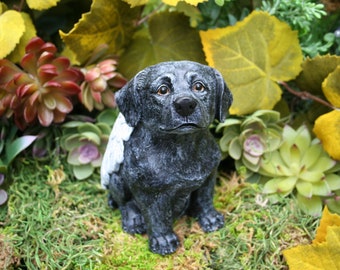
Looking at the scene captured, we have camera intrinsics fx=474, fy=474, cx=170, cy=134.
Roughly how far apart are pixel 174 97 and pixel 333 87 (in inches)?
17.5

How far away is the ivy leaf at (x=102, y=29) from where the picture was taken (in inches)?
44.1

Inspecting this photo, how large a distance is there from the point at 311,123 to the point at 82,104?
0.61 metres

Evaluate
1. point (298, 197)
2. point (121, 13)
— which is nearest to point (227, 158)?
point (298, 197)

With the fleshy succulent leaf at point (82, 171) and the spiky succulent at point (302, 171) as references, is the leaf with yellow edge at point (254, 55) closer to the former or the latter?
the spiky succulent at point (302, 171)

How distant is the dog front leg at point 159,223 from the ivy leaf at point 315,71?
49 cm

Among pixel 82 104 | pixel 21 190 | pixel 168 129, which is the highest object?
pixel 168 129

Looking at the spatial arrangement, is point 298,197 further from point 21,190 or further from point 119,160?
point 21,190

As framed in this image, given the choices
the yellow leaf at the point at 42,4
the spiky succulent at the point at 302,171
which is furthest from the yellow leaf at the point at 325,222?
the yellow leaf at the point at 42,4

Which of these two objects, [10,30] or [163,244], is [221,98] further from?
[10,30]

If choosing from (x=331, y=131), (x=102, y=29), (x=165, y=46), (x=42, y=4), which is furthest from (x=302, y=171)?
(x=42, y=4)

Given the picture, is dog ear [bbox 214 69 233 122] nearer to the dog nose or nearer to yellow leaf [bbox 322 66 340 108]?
the dog nose

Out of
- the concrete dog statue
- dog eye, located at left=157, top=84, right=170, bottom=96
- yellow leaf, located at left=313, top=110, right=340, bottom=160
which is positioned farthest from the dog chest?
yellow leaf, located at left=313, top=110, right=340, bottom=160

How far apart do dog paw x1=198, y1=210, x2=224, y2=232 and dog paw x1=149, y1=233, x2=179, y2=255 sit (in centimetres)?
8

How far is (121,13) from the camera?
3.90 ft
